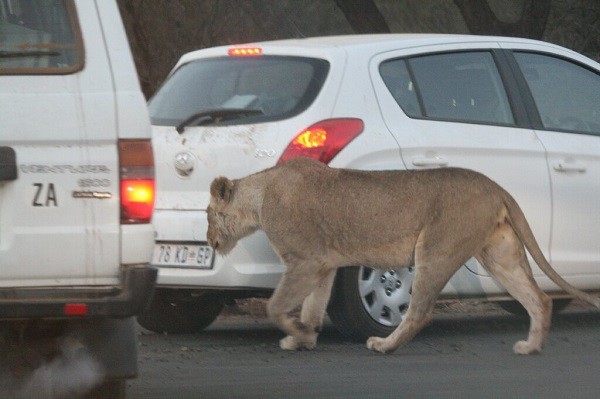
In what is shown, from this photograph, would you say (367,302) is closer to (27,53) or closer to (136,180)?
(136,180)

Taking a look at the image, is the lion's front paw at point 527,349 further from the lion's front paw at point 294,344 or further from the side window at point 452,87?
the side window at point 452,87

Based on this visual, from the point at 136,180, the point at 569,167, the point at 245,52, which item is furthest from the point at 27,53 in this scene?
the point at 569,167

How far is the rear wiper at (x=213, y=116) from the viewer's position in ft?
27.3

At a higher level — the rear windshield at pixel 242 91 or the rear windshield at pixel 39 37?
the rear windshield at pixel 39 37

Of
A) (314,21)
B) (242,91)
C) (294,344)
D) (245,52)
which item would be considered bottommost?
(314,21)

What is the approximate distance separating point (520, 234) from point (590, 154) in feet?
4.00

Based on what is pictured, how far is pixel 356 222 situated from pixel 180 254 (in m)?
0.96

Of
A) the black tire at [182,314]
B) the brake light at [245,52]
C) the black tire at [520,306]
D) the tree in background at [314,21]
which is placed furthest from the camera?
the tree in background at [314,21]

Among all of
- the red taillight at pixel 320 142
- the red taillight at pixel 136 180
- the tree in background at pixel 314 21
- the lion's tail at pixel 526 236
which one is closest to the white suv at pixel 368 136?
the red taillight at pixel 320 142

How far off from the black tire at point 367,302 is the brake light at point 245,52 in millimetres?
1311

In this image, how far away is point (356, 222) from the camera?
7992 mm

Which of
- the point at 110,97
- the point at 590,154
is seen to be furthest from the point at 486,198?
the point at 110,97

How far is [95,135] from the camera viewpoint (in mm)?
5508

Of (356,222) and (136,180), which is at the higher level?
(136,180)
